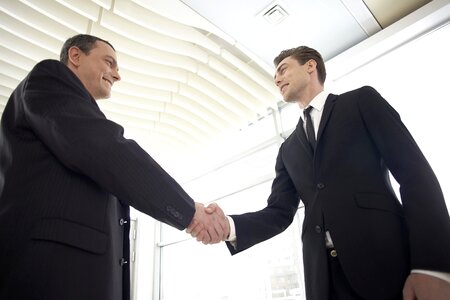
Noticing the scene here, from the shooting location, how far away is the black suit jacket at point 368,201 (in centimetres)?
100

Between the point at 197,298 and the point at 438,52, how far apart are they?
14.0 feet

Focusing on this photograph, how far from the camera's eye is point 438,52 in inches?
100

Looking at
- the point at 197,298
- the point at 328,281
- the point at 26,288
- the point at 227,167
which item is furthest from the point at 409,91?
the point at 197,298

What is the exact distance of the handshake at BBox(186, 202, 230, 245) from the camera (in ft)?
4.86

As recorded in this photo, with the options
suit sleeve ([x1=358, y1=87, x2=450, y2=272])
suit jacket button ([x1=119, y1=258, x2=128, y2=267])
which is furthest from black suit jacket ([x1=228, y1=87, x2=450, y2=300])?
suit jacket button ([x1=119, y1=258, x2=128, y2=267])

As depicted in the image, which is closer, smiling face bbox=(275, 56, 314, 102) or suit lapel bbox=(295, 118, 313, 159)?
suit lapel bbox=(295, 118, 313, 159)

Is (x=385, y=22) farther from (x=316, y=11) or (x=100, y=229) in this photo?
(x=100, y=229)

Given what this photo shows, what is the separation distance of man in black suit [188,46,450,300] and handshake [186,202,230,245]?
0.03 metres

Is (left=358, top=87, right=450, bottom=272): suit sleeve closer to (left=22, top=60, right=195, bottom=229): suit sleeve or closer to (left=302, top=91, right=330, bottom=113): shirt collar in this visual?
(left=302, top=91, right=330, bottom=113): shirt collar

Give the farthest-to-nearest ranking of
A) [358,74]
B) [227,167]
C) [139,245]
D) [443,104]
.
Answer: [139,245] → [227,167] → [358,74] → [443,104]

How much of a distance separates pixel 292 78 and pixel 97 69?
1.12m

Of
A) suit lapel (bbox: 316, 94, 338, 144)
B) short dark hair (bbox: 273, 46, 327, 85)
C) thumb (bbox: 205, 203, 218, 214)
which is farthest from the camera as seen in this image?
short dark hair (bbox: 273, 46, 327, 85)

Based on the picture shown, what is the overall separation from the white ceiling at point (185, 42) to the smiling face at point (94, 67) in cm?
86

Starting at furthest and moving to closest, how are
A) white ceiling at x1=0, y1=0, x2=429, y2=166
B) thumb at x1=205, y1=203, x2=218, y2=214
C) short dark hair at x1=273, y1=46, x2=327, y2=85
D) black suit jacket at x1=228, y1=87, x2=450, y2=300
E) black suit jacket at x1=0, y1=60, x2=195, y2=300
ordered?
1. white ceiling at x1=0, y1=0, x2=429, y2=166
2. short dark hair at x1=273, y1=46, x2=327, y2=85
3. thumb at x1=205, y1=203, x2=218, y2=214
4. black suit jacket at x1=228, y1=87, x2=450, y2=300
5. black suit jacket at x1=0, y1=60, x2=195, y2=300
